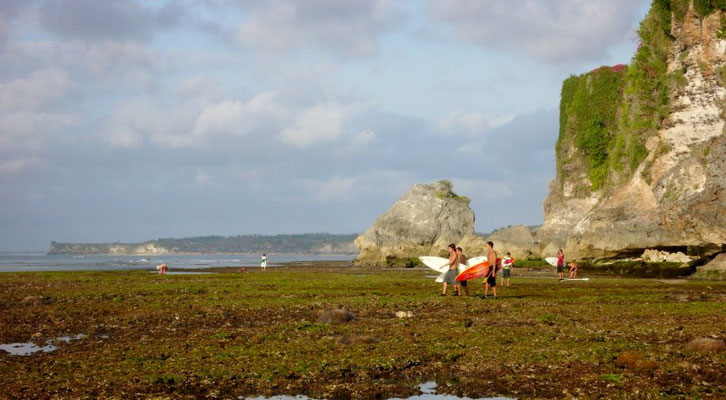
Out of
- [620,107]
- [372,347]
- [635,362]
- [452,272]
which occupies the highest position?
[620,107]

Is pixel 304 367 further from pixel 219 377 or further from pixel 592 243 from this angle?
pixel 592 243

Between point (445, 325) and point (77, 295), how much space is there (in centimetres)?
2096

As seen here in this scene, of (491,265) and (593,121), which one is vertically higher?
(593,121)

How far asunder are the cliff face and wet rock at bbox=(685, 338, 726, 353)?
3709 cm

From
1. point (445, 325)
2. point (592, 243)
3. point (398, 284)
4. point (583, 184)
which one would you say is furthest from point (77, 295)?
point (583, 184)

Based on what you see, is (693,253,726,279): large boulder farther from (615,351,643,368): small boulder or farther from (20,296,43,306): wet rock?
(20,296,43,306): wet rock

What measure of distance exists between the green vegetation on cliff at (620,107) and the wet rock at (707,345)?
47.9 metres

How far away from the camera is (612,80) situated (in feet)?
281

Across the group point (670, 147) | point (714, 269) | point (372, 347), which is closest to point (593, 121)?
point (670, 147)

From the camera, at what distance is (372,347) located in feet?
61.3

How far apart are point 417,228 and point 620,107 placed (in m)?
29.1

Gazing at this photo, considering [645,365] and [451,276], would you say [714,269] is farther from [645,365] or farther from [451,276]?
[645,365]

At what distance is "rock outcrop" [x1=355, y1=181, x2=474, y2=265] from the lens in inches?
3720

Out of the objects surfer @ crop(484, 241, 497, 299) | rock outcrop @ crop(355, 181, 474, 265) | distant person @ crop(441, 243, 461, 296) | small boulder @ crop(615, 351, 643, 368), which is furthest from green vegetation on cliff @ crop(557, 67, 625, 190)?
small boulder @ crop(615, 351, 643, 368)
